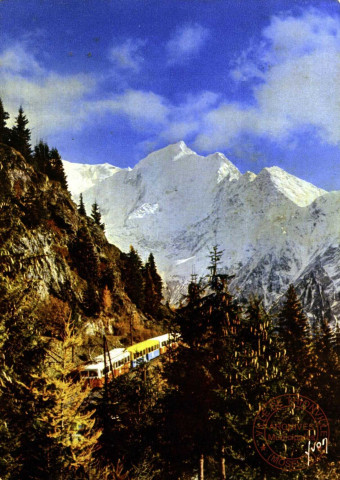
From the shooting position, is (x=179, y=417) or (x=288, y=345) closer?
(x=179, y=417)

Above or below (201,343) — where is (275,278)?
above

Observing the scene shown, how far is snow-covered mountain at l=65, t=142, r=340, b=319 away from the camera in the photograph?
37312 mm

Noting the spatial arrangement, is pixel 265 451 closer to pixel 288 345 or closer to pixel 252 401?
pixel 252 401

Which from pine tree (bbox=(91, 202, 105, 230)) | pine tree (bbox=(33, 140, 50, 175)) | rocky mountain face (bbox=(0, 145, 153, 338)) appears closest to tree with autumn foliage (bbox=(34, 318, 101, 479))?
rocky mountain face (bbox=(0, 145, 153, 338))

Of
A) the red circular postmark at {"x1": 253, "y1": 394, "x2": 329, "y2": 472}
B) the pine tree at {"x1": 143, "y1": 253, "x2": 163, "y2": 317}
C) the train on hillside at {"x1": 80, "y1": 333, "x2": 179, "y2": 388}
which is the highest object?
the pine tree at {"x1": 143, "y1": 253, "x2": 163, "y2": 317}

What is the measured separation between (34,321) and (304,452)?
383 inches

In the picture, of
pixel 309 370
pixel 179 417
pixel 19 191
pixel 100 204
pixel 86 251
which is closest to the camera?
pixel 179 417

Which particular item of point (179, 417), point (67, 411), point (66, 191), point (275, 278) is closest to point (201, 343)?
point (179, 417)

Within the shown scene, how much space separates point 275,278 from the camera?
389ft

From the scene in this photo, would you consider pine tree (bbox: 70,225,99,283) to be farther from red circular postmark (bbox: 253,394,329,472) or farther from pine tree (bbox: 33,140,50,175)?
red circular postmark (bbox: 253,394,329,472)

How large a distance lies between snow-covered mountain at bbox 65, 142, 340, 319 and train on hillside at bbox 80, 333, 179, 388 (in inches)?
511

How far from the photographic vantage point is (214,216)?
59.1m

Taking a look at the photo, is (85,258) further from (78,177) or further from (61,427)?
(61,427)

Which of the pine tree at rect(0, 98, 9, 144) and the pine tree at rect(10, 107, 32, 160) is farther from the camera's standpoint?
the pine tree at rect(10, 107, 32, 160)
